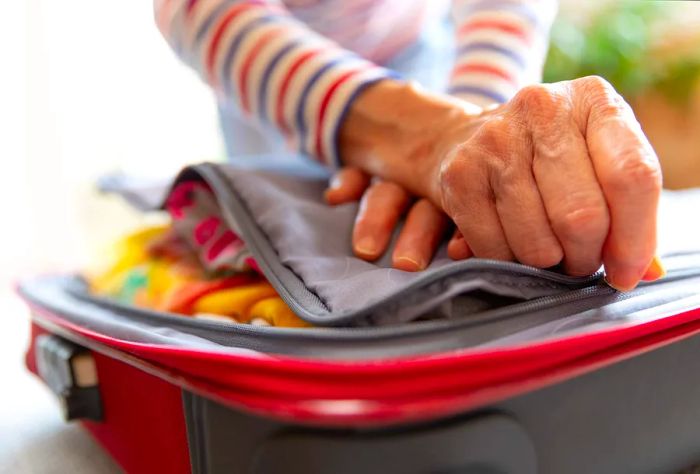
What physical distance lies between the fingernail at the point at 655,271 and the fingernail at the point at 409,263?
12 centimetres

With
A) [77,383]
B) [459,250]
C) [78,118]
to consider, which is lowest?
[78,118]

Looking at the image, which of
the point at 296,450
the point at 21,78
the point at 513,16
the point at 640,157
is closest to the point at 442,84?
the point at 513,16

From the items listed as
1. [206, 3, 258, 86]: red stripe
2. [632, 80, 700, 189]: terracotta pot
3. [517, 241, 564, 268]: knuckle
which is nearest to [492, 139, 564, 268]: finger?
[517, 241, 564, 268]: knuckle

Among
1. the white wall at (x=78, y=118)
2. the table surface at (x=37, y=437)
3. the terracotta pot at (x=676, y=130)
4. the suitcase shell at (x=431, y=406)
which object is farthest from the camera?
the white wall at (x=78, y=118)

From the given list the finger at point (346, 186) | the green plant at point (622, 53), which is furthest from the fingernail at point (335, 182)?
the green plant at point (622, 53)

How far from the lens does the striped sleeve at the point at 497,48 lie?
0.58 metres

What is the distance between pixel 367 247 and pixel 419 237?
0.03 meters

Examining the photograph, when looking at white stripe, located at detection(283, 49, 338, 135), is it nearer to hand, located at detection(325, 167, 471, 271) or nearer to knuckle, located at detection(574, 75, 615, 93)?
hand, located at detection(325, 167, 471, 271)

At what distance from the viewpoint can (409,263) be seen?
1.28 feet

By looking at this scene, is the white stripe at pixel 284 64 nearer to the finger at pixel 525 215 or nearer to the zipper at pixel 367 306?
the zipper at pixel 367 306

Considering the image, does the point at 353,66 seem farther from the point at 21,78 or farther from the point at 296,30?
the point at 21,78

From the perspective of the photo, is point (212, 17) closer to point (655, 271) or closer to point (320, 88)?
point (320, 88)

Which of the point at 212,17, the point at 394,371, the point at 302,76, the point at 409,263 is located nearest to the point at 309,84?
the point at 302,76

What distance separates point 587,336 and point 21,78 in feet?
4.06
